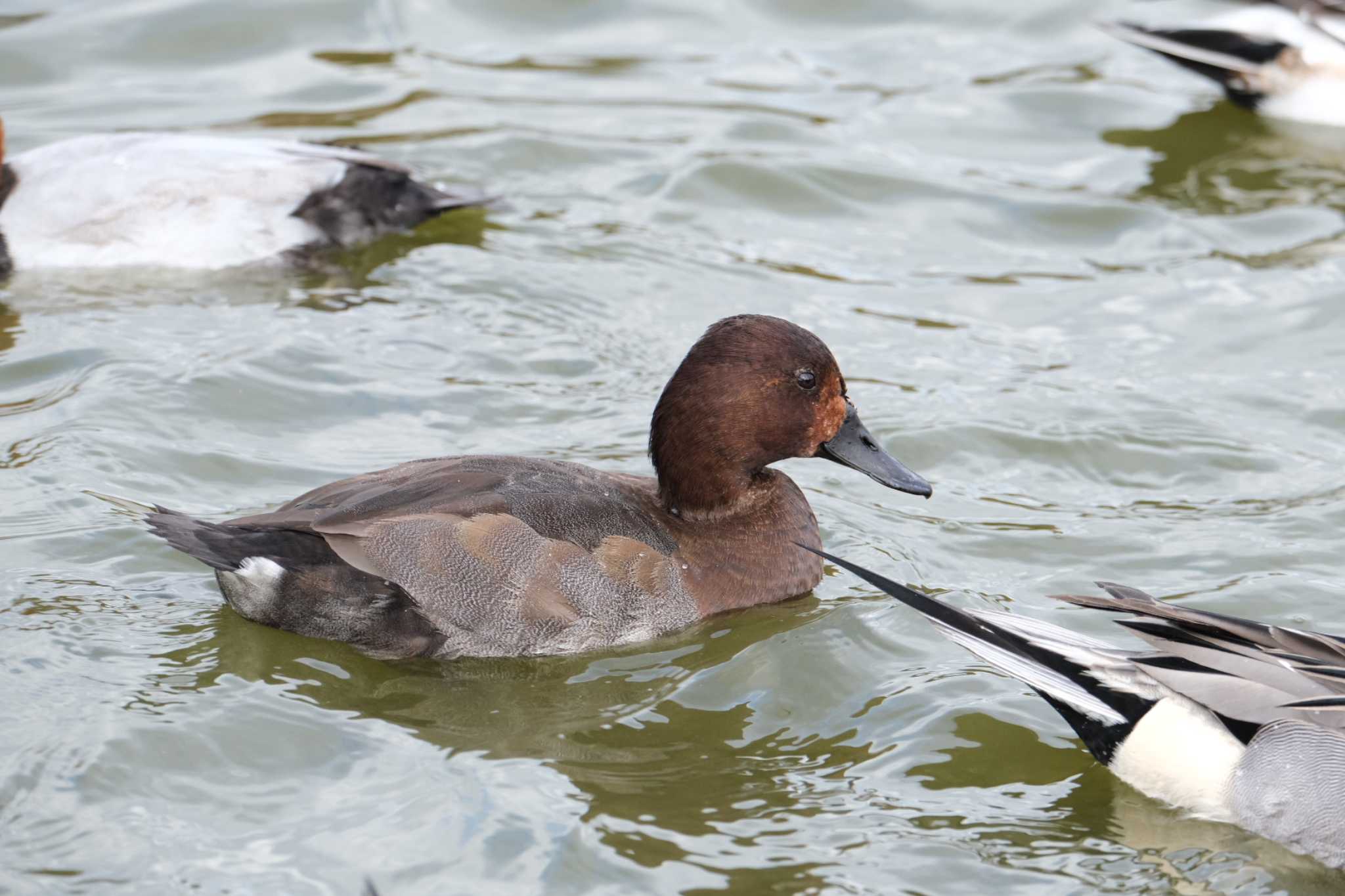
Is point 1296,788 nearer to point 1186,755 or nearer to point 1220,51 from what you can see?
point 1186,755

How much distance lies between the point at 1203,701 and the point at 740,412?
6.25ft

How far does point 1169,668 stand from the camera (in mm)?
4711

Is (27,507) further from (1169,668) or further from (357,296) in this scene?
(1169,668)

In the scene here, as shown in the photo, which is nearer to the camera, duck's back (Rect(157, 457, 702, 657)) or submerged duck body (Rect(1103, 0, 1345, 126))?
duck's back (Rect(157, 457, 702, 657))

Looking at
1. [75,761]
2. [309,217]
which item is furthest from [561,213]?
[75,761]

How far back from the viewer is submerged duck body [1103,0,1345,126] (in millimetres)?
10547

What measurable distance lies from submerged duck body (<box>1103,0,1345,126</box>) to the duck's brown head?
5464mm

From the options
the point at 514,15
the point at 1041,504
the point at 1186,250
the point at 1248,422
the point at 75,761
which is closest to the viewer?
the point at 75,761

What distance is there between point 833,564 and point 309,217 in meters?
3.63

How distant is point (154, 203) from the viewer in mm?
8430

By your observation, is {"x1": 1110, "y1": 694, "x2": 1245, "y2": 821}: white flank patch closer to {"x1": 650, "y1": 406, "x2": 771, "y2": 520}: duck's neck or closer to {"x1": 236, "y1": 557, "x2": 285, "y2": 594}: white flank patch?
{"x1": 650, "y1": 406, "x2": 771, "y2": 520}: duck's neck

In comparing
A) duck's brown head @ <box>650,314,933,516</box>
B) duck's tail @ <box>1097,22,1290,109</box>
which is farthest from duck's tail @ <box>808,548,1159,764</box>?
duck's tail @ <box>1097,22,1290,109</box>

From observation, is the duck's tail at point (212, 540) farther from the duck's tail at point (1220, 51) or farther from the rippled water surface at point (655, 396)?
the duck's tail at point (1220, 51)

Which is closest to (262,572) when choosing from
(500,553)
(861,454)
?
(500,553)
